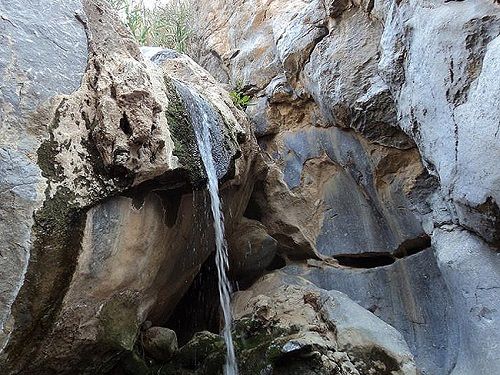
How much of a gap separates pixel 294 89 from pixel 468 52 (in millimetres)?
3471

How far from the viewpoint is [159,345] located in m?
4.48

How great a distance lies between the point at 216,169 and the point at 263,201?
1949 millimetres

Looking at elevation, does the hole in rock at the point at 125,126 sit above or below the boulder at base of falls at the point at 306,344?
above

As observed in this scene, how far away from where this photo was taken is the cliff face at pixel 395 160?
4211 mm

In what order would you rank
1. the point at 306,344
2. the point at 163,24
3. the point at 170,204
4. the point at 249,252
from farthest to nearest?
the point at 163,24, the point at 249,252, the point at 170,204, the point at 306,344

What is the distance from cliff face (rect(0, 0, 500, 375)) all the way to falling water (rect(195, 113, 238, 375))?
0.34ft

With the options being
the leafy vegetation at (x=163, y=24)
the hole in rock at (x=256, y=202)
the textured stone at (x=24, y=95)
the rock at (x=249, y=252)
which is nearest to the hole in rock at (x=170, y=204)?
the textured stone at (x=24, y=95)

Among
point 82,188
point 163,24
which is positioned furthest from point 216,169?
point 163,24

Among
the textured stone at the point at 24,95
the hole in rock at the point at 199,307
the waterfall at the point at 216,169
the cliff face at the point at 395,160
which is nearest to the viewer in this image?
the textured stone at the point at 24,95

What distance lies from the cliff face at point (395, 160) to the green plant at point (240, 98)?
0.43 ft

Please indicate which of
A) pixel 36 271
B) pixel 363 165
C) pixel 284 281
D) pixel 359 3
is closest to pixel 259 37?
pixel 359 3

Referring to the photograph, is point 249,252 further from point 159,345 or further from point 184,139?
point 184,139

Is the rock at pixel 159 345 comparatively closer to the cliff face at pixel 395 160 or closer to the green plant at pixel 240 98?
the cliff face at pixel 395 160

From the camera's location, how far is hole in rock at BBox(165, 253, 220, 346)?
5754 millimetres
